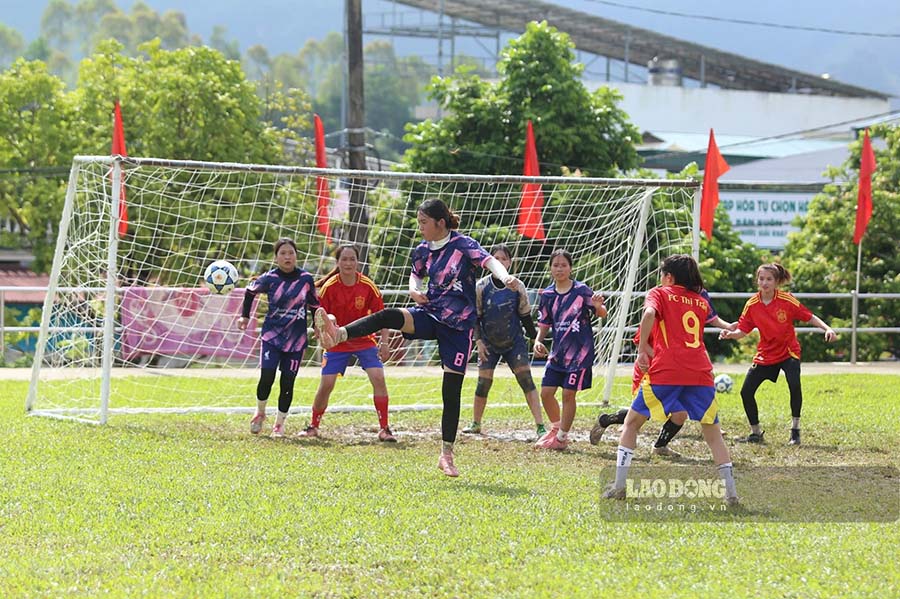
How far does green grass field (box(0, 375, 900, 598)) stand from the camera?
5.21 m

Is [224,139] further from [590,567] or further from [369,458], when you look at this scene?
[590,567]

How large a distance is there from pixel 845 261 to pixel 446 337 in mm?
16142

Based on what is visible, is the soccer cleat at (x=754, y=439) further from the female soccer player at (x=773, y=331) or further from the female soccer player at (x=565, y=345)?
the female soccer player at (x=565, y=345)

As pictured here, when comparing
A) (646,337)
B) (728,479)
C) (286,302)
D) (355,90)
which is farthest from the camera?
(355,90)

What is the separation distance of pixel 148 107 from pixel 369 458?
24147 millimetres

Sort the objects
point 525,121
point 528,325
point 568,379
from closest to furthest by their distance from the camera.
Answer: point 568,379 < point 528,325 < point 525,121

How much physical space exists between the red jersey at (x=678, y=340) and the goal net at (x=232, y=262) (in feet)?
13.9

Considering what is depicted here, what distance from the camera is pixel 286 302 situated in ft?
33.3

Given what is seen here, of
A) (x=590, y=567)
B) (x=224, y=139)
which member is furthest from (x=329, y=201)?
(x=224, y=139)

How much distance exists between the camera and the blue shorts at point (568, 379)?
9852mm

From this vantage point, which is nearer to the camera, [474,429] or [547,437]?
[547,437]

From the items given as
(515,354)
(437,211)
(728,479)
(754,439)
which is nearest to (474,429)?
(515,354)

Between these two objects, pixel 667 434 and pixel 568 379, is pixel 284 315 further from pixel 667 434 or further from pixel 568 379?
pixel 667 434

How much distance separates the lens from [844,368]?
1817cm
